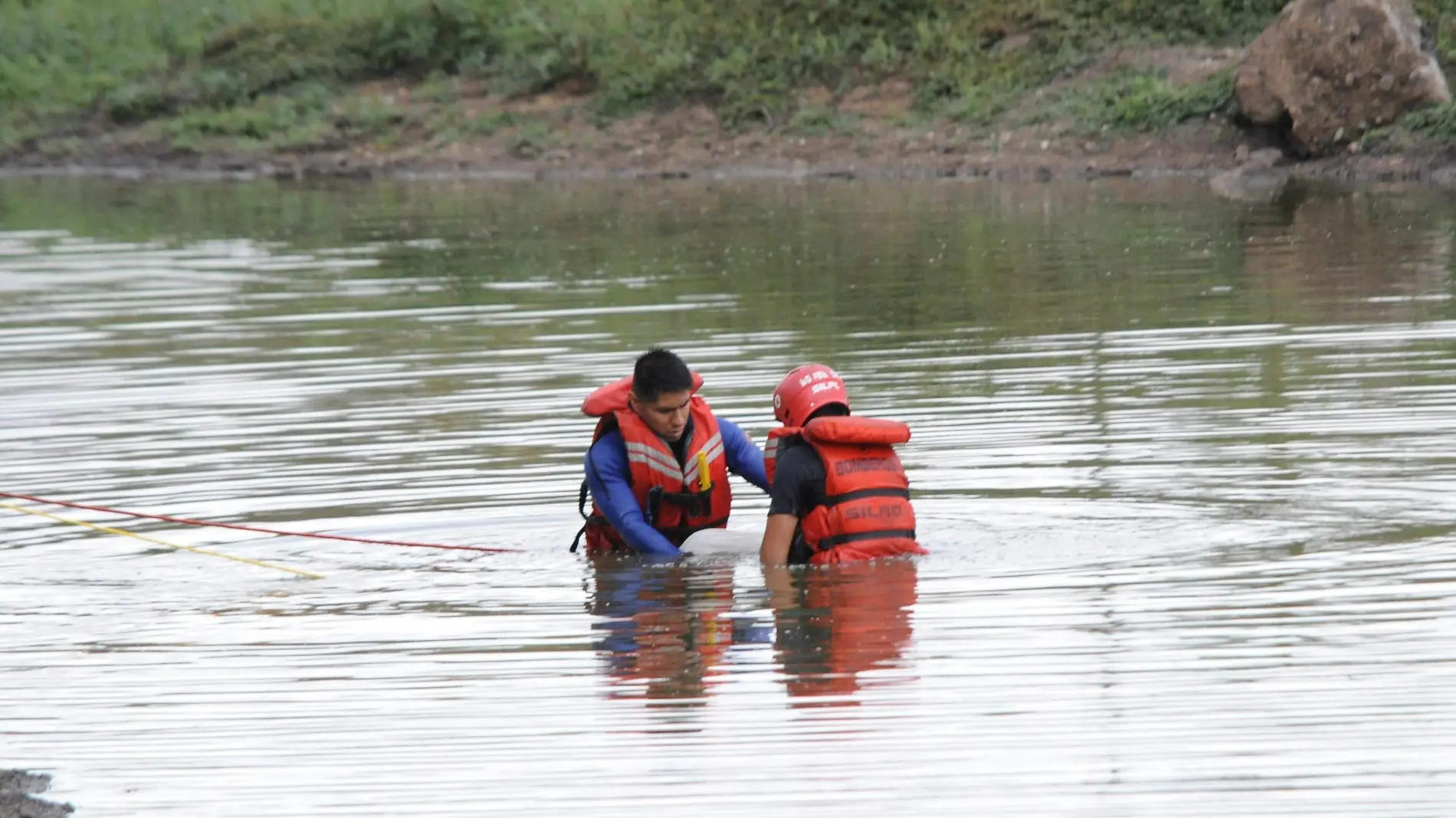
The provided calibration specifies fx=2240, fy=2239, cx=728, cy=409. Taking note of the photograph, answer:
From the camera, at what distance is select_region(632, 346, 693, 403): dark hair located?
838 centimetres

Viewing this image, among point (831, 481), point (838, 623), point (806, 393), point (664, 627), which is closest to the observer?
point (838, 623)

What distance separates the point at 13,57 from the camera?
3666 centimetres

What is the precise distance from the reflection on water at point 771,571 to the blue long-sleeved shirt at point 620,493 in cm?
14

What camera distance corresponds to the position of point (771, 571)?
328 inches

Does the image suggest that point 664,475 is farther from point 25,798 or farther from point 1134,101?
point 1134,101

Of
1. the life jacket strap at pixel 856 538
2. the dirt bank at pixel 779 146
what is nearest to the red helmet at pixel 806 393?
the life jacket strap at pixel 856 538

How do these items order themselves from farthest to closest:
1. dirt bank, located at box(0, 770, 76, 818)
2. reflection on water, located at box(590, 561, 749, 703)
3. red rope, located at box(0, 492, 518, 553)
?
1. red rope, located at box(0, 492, 518, 553)
2. reflection on water, located at box(590, 561, 749, 703)
3. dirt bank, located at box(0, 770, 76, 818)

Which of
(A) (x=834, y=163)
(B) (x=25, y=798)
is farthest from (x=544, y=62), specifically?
(B) (x=25, y=798)

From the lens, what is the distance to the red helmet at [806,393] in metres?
8.11

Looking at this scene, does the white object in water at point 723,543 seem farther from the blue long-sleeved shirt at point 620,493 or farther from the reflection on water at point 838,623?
the reflection on water at point 838,623

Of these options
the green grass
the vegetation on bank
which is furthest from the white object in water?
the green grass

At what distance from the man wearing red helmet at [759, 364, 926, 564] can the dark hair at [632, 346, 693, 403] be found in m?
0.37

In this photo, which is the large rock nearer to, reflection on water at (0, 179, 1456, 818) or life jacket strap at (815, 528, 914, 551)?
reflection on water at (0, 179, 1456, 818)

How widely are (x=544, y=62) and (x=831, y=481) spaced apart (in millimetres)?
24042
